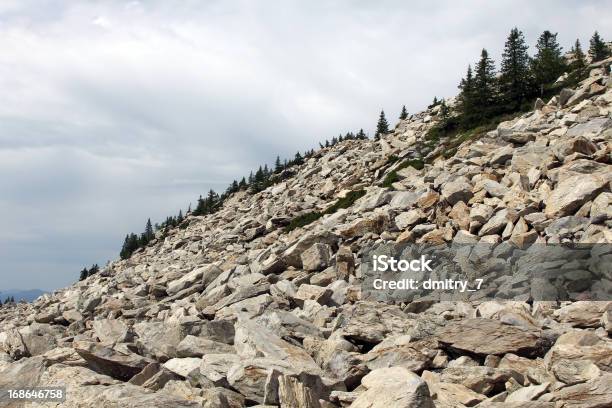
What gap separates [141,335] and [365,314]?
289 inches

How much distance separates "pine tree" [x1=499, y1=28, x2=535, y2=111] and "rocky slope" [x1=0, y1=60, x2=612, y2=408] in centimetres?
1430

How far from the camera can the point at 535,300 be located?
49.2ft

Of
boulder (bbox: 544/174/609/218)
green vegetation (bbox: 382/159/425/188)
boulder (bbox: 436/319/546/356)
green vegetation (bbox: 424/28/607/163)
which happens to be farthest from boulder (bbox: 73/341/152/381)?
green vegetation (bbox: 424/28/607/163)

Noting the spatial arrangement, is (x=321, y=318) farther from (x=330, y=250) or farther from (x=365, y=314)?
(x=330, y=250)

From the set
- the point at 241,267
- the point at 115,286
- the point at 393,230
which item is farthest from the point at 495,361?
the point at 115,286

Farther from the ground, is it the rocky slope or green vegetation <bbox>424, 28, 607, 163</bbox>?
green vegetation <bbox>424, 28, 607, 163</bbox>

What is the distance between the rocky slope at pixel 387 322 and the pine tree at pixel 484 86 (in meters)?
13.8

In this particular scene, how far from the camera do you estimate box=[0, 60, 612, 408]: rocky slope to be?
9.86 m

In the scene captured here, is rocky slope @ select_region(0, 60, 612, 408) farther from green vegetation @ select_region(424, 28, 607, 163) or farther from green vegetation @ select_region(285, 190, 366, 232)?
green vegetation @ select_region(424, 28, 607, 163)

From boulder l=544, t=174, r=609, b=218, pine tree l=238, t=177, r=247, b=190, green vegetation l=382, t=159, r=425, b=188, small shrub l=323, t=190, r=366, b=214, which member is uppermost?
pine tree l=238, t=177, r=247, b=190

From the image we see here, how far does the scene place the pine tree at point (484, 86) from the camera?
49.0 metres

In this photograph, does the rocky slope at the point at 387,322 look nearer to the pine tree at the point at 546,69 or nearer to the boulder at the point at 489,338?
the boulder at the point at 489,338

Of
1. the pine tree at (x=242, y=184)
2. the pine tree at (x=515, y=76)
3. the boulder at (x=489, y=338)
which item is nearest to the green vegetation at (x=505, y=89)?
the pine tree at (x=515, y=76)

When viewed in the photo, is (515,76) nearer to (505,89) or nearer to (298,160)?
(505,89)
